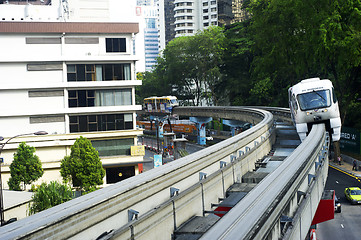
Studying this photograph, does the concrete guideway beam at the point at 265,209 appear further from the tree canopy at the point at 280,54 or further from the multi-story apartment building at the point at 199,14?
the multi-story apartment building at the point at 199,14

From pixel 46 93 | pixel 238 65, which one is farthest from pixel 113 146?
pixel 238 65

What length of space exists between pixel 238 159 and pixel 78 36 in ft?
122

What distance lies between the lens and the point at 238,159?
549 inches

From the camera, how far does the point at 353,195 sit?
3816 cm

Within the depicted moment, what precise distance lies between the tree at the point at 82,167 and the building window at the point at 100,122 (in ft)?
23.5

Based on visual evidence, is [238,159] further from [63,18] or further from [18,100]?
[63,18]

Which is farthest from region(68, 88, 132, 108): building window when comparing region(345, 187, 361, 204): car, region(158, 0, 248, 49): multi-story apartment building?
region(158, 0, 248, 49): multi-story apartment building

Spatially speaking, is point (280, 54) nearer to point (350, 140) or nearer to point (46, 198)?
point (350, 140)

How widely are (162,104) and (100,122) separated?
39.3 metres

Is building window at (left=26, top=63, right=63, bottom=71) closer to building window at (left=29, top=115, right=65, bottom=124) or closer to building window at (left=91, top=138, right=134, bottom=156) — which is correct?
building window at (left=29, top=115, right=65, bottom=124)

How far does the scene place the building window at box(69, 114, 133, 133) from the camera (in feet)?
159

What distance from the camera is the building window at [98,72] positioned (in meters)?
47.8

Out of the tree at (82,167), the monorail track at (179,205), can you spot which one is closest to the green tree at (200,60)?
the tree at (82,167)

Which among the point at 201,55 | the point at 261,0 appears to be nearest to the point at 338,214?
the point at 261,0
